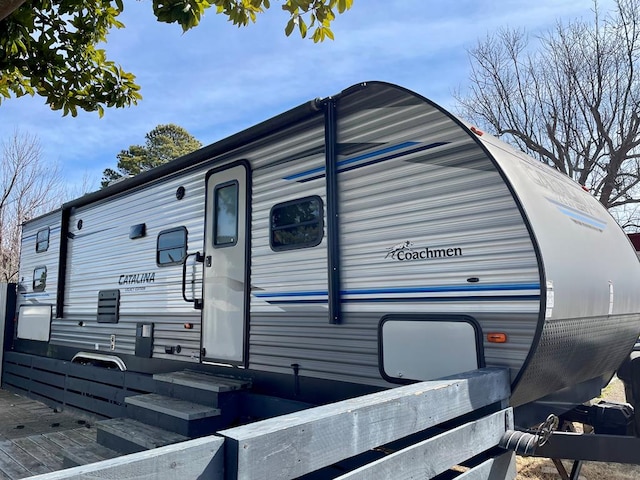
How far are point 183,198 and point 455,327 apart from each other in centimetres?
339

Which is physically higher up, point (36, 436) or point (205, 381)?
point (205, 381)

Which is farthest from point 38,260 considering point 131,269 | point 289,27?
point 289,27

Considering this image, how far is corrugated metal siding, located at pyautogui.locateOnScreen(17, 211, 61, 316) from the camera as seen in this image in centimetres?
830

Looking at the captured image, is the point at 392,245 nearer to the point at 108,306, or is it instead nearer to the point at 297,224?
the point at 297,224

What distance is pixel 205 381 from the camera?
4395 millimetres

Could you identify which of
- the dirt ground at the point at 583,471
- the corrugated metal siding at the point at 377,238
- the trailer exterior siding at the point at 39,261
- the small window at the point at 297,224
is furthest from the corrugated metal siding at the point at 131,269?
the dirt ground at the point at 583,471

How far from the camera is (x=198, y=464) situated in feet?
4.85

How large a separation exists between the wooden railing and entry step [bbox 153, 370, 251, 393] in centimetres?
137

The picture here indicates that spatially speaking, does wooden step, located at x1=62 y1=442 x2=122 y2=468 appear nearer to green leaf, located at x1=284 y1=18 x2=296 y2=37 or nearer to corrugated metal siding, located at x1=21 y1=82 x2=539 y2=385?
corrugated metal siding, located at x1=21 y1=82 x2=539 y2=385

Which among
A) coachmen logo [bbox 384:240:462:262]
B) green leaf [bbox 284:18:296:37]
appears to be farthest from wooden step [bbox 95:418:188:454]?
green leaf [bbox 284:18:296:37]

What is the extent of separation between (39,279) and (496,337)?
8.42 m

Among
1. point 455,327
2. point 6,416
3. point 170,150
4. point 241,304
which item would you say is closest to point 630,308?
point 455,327

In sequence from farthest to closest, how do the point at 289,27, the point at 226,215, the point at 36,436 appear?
the point at 36,436
the point at 226,215
the point at 289,27

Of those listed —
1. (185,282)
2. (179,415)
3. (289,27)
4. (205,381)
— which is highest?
(289,27)
